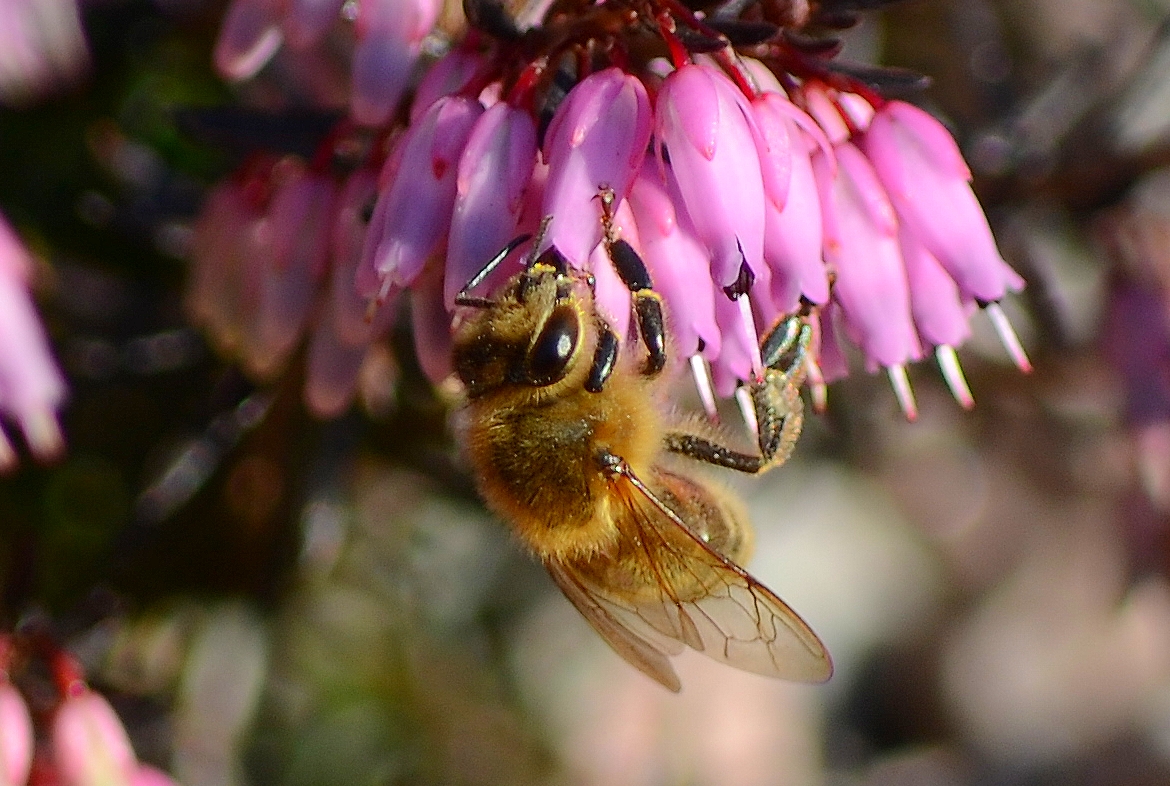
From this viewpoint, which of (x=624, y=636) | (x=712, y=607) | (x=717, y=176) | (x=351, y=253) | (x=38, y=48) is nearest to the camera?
(x=717, y=176)

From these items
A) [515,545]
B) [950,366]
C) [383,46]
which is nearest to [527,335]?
[383,46]

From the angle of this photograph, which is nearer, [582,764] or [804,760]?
[582,764]

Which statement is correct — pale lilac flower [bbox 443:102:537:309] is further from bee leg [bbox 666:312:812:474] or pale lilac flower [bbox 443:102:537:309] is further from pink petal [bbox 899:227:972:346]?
pink petal [bbox 899:227:972:346]

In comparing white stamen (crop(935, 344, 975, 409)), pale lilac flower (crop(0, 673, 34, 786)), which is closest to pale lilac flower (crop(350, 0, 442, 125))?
white stamen (crop(935, 344, 975, 409))

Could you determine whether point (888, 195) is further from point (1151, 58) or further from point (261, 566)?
point (261, 566)

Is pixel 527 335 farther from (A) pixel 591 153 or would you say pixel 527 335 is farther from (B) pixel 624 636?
(B) pixel 624 636

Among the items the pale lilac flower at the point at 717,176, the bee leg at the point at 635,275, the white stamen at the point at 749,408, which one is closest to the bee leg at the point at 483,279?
the bee leg at the point at 635,275

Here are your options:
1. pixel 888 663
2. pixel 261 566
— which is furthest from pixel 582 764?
pixel 261 566

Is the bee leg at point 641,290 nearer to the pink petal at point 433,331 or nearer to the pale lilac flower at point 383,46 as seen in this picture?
the pink petal at point 433,331
